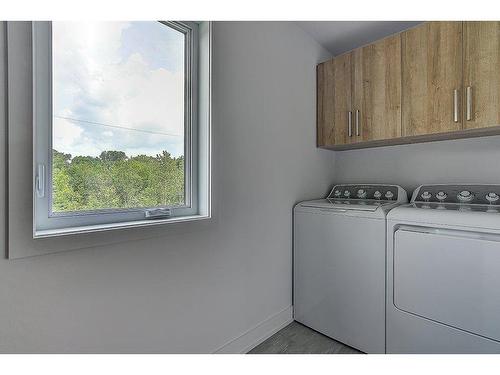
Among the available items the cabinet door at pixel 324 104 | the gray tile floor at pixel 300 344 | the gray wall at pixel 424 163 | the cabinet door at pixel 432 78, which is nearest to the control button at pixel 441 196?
the gray wall at pixel 424 163

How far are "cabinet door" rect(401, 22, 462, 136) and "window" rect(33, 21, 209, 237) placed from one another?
136 centimetres

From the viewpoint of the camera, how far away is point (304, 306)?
1.95 metres

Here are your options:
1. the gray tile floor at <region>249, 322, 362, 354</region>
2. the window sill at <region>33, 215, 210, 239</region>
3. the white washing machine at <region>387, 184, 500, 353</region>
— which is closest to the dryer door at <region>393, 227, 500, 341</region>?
the white washing machine at <region>387, 184, 500, 353</region>

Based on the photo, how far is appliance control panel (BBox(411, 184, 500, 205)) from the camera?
169 centimetres

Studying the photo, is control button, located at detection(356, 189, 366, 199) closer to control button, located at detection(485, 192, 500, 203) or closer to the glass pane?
control button, located at detection(485, 192, 500, 203)

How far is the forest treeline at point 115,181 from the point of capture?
1030mm

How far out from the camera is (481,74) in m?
1.47

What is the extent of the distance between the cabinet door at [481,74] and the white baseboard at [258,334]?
1740mm

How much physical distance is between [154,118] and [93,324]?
0.96 meters

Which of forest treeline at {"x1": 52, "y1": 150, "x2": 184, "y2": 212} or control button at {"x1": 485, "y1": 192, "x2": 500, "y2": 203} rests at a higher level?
forest treeline at {"x1": 52, "y1": 150, "x2": 184, "y2": 212}

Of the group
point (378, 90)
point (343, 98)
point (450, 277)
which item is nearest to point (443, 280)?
point (450, 277)

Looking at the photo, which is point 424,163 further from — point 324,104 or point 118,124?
point 118,124
